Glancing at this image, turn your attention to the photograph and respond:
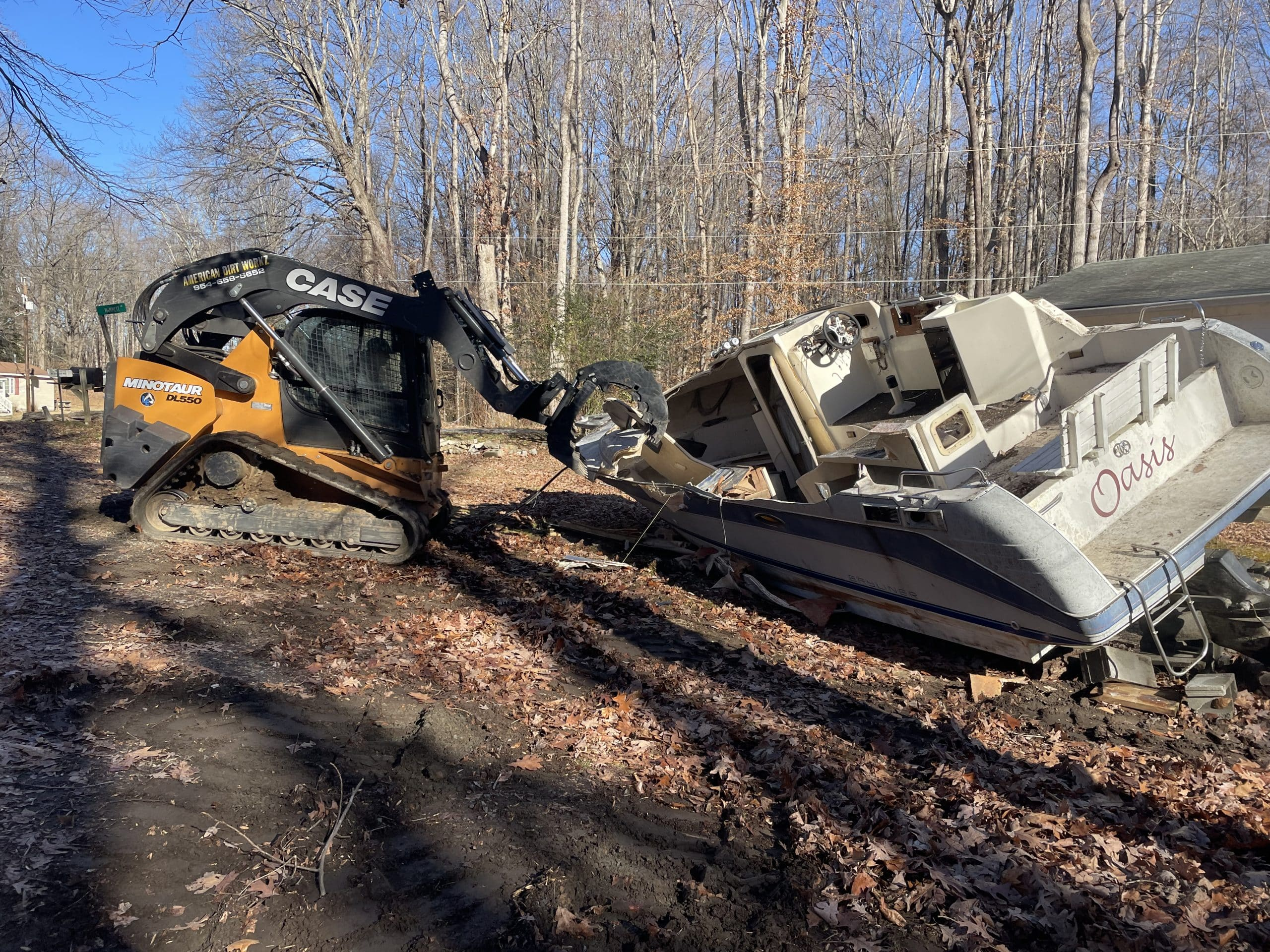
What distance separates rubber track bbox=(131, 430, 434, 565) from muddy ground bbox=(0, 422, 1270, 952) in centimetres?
94

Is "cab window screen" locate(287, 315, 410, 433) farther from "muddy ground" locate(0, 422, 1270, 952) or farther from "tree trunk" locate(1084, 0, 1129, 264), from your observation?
"tree trunk" locate(1084, 0, 1129, 264)

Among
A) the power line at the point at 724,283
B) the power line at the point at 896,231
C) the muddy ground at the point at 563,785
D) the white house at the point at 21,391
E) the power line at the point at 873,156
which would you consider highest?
the power line at the point at 873,156

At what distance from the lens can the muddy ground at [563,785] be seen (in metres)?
3.24

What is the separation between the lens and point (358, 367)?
844 cm

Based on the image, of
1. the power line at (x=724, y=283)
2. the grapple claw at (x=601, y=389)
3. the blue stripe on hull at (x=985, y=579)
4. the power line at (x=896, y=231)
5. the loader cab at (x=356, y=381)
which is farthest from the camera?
the power line at (x=896, y=231)

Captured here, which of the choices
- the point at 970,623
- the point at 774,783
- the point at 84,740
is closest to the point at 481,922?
the point at 774,783

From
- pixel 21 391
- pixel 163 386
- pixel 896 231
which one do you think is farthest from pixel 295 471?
pixel 21 391

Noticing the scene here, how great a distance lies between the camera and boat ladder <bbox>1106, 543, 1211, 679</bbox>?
5.36 m

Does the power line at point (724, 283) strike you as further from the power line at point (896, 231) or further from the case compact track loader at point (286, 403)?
the case compact track loader at point (286, 403)

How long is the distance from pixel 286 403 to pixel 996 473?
630 centimetres

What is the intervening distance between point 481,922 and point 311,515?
227 inches

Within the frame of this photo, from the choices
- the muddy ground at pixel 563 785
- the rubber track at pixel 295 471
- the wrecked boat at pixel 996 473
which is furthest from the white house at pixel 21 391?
the muddy ground at pixel 563 785

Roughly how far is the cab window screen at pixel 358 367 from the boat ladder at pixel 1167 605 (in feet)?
20.6

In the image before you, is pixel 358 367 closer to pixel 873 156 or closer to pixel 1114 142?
pixel 1114 142
